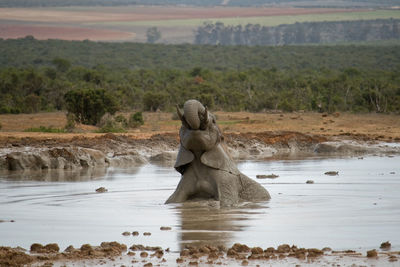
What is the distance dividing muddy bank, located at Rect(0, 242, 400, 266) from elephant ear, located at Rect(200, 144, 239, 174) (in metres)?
2.46

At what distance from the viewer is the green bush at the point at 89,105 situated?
30.2 m

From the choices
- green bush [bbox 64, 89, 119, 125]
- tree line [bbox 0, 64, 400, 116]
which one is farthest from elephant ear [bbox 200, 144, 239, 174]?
tree line [bbox 0, 64, 400, 116]

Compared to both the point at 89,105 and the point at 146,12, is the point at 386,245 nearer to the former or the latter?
the point at 89,105

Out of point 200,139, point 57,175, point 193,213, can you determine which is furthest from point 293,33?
point 193,213

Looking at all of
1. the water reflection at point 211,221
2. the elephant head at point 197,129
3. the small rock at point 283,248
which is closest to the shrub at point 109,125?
the water reflection at point 211,221

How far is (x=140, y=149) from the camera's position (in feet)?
73.6

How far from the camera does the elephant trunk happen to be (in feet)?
29.7

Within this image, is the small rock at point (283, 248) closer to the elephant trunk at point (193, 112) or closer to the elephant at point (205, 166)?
the elephant trunk at point (193, 112)

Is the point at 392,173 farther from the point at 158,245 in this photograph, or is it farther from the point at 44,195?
the point at 158,245

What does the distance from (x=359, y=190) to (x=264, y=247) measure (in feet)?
19.5

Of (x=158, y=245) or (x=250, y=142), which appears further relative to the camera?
(x=250, y=142)

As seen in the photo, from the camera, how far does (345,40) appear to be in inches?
6206

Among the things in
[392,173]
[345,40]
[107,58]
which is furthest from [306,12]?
[392,173]

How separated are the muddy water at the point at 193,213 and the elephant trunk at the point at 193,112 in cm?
107
